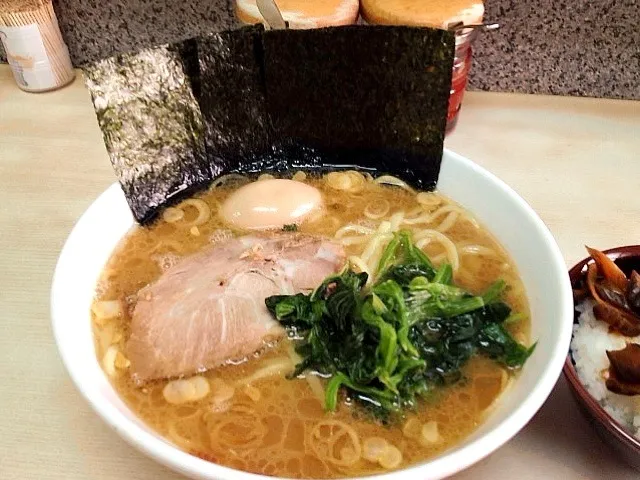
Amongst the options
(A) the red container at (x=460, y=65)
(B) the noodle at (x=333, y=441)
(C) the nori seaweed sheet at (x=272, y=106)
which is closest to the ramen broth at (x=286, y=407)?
(B) the noodle at (x=333, y=441)

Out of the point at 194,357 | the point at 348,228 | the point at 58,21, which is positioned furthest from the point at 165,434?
the point at 58,21

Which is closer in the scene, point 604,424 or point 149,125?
point 604,424

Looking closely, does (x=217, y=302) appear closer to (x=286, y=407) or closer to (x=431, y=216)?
(x=286, y=407)

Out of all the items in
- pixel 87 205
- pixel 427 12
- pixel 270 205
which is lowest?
pixel 87 205

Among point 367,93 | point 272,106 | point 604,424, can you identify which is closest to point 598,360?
point 604,424

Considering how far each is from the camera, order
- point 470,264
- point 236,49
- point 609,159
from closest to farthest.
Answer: point 470,264 → point 236,49 → point 609,159

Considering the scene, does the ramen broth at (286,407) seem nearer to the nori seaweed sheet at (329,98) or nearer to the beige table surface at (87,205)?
the beige table surface at (87,205)

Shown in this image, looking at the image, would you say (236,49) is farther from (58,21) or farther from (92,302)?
(58,21)
